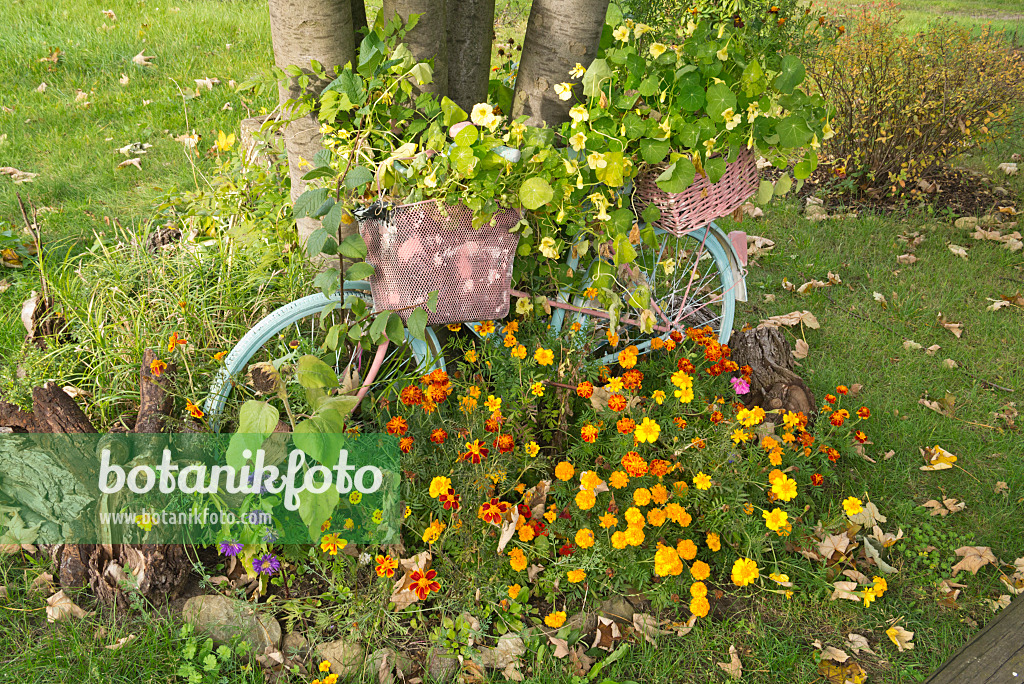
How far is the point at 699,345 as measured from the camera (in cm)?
288

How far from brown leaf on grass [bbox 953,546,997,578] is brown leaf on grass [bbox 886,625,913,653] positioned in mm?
409

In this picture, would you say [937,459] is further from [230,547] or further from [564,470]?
[230,547]

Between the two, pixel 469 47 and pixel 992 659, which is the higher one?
pixel 469 47

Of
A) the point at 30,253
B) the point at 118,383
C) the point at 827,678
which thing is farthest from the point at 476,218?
the point at 30,253

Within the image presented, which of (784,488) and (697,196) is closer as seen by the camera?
(784,488)

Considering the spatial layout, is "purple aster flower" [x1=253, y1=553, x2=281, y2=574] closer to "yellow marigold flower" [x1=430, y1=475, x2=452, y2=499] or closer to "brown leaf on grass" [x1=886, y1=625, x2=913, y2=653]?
"yellow marigold flower" [x1=430, y1=475, x2=452, y2=499]

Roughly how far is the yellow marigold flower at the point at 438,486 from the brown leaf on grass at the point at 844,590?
1383 mm

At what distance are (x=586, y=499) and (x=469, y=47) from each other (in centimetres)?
173

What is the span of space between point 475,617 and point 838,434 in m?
1.69

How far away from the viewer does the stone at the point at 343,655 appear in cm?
197

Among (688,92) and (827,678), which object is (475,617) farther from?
(688,92)

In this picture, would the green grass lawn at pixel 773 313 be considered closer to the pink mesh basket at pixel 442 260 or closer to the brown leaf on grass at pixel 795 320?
the brown leaf on grass at pixel 795 320

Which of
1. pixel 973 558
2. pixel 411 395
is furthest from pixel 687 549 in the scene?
pixel 973 558

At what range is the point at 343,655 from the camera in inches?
78.4
